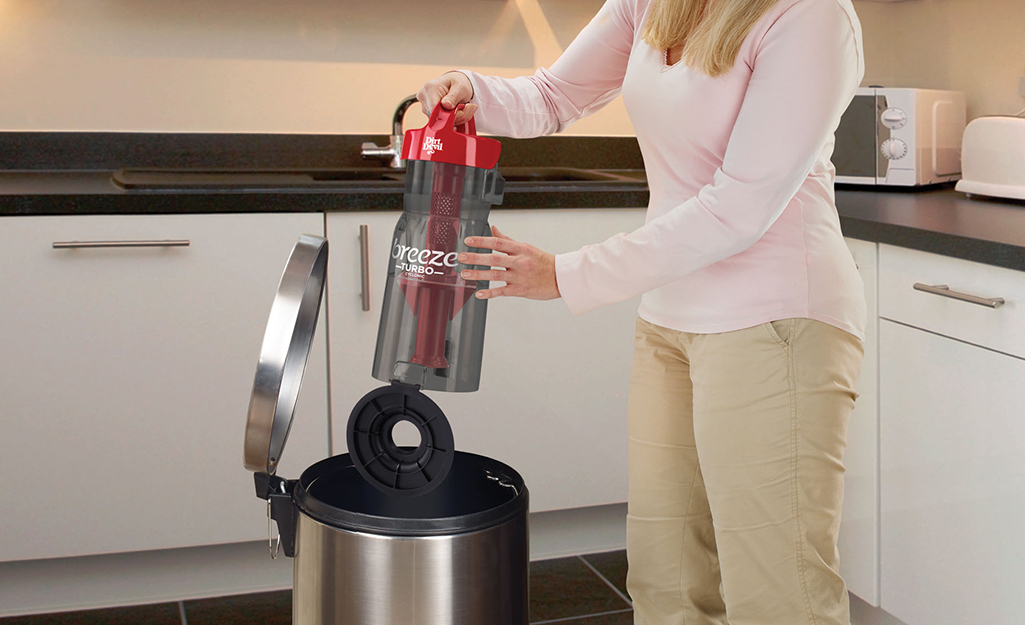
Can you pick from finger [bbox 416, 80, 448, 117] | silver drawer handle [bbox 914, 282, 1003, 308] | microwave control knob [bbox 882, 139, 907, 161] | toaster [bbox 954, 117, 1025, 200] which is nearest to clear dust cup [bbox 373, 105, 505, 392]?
finger [bbox 416, 80, 448, 117]

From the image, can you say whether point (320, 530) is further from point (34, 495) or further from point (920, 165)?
point (920, 165)

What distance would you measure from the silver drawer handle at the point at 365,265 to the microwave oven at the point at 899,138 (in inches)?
42.5

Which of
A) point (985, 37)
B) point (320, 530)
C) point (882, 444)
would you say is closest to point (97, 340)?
point (320, 530)

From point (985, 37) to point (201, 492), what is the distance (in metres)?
2.02

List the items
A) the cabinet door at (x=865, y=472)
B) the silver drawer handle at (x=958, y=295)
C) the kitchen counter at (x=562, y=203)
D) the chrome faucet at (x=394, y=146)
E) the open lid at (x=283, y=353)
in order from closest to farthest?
the open lid at (x=283, y=353), the silver drawer handle at (x=958, y=295), the kitchen counter at (x=562, y=203), the cabinet door at (x=865, y=472), the chrome faucet at (x=394, y=146)

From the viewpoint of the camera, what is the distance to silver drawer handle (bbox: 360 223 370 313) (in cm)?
192

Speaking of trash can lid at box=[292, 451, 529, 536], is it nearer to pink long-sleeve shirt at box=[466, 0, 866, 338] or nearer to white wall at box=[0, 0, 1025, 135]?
pink long-sleeve shirt at box=[466, 0, 866, 338]

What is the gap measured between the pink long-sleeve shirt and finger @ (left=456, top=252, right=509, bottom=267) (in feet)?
0.31

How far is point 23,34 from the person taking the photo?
2215mm

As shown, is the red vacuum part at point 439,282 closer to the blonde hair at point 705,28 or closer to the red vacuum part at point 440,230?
the red vacuum part at point 440,230

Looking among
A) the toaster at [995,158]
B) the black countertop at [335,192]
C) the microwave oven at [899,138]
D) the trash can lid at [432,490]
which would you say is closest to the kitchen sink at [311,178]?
the black countertop at [335,192]

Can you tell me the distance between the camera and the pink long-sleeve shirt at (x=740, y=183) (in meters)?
0.95

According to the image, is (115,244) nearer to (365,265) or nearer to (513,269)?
(365,265)

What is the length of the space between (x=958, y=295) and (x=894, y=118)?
81 cm
